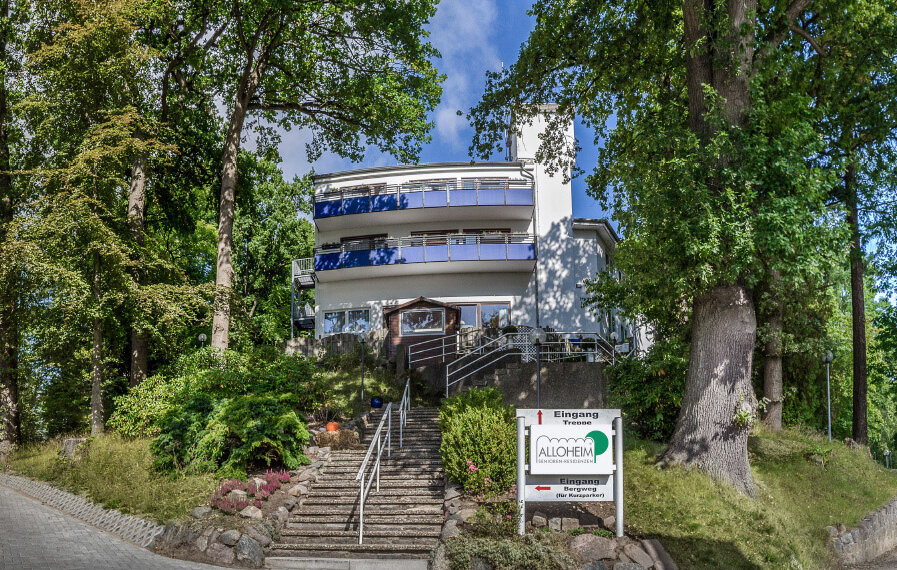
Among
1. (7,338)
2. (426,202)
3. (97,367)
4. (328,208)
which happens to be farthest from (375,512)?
(328,208)

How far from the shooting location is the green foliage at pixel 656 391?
14.0 metres

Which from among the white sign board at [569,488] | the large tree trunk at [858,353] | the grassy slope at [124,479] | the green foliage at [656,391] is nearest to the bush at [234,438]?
the grassy slope at [124,479]

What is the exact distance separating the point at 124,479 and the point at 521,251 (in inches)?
773

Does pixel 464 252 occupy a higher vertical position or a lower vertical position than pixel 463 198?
lower

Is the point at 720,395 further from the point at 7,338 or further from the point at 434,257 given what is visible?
the point at 434,257

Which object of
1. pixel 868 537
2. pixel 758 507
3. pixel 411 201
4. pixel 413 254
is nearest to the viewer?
pixel 758 507

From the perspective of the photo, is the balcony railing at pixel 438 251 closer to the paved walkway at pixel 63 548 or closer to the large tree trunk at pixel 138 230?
the large tree trunk at pixel 138 230

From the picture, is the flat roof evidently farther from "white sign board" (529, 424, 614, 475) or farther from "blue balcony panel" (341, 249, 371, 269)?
"white sign board" (529, 424, 614, 475)

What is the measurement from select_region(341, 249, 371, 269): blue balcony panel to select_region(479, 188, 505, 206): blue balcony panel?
5.53 metres

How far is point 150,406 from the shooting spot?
16.2 m

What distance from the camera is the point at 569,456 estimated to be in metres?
9.73

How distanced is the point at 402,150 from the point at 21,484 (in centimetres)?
1364

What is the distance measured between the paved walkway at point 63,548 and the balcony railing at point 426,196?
19974 millimetres

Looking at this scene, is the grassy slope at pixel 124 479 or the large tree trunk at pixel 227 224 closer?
the grassy slope at pixel 124 479
